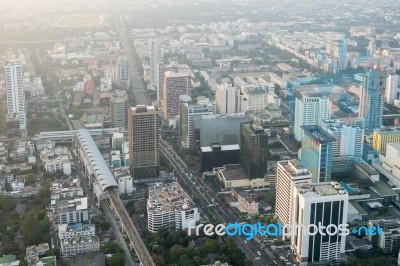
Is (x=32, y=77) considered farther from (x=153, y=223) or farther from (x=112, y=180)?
(x=153, y=223)

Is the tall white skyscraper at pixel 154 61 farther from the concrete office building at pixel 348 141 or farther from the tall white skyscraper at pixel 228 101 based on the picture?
the concrete office building at pixel 348 141

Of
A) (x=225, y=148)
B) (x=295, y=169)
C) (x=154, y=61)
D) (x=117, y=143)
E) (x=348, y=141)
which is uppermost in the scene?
(x=154, y=61)

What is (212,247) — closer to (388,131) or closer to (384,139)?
(384,139)

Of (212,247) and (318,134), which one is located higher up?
(318,134)

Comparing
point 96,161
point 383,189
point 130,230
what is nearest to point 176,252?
point 130,230

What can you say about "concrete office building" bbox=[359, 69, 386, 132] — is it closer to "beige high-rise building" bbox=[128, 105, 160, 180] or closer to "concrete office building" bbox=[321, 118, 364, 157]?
"concrete office building" bbox=[321, 118, 364, 157]
